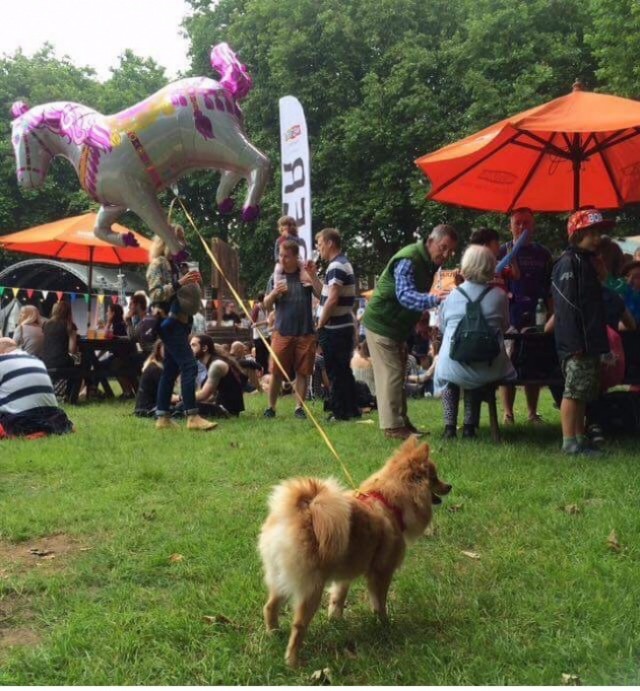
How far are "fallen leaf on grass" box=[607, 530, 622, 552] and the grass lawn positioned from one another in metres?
0.03

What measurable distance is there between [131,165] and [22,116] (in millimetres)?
1280

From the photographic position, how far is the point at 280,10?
24375 millimetres

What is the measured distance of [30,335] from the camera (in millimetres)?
11297

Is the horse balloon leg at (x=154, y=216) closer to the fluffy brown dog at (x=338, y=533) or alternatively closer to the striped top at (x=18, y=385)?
the striped top at (x=18, y=385)

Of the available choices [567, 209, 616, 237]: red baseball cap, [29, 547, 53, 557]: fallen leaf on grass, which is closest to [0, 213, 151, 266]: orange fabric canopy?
[567, 209, 616, 237]: red baseball cap

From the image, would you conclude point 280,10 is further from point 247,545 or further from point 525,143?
point 247,545

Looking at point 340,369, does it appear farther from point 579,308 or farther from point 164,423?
point 579,308

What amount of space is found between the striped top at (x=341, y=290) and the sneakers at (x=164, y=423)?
2.03m

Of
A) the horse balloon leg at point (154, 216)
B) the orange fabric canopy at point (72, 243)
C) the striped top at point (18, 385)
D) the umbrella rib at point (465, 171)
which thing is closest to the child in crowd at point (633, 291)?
the umbrella rib at point (465, 171)

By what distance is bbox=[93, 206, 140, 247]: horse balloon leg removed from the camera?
6598mm

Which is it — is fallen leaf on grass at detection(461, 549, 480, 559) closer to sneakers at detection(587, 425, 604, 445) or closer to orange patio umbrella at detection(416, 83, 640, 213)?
sneakers at detection(587, 425, 604, 445)

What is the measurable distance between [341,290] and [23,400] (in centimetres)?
354

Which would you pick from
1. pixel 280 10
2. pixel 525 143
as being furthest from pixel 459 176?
pixel 280 10

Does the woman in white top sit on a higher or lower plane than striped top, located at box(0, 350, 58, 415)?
higher
